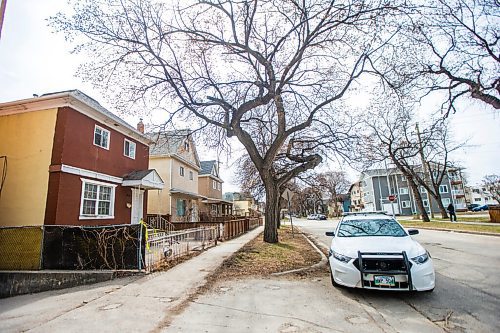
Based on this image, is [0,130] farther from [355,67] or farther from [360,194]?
[360,194]

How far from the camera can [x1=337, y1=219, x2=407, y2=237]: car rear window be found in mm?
6749

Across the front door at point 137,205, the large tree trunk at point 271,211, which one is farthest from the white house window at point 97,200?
the large tree trunk at point 271,211

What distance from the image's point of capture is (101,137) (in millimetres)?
13727

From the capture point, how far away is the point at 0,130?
12.3m

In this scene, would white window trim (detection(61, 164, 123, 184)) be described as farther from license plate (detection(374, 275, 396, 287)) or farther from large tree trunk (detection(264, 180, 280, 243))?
license plate (detection(374, 275, 396, 287))

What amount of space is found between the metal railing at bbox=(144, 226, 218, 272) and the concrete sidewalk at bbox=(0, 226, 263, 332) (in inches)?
32.1

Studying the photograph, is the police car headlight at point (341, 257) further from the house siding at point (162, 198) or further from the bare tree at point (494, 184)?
the bare tree at point (494, 184)

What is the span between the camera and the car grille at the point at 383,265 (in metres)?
5.26

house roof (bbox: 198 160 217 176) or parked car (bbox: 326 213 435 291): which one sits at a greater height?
house roof (bbox: 198 160 217 176)

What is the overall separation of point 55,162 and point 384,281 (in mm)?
11989

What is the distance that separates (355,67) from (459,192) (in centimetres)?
7887

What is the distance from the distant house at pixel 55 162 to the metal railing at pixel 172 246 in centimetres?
455

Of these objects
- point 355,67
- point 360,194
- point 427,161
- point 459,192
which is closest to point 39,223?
point 355,67

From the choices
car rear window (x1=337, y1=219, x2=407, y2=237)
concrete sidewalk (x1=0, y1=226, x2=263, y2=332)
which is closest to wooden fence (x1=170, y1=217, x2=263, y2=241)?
concrete sidewalk (x1=0, y1=226, x2=263, y2=332)
